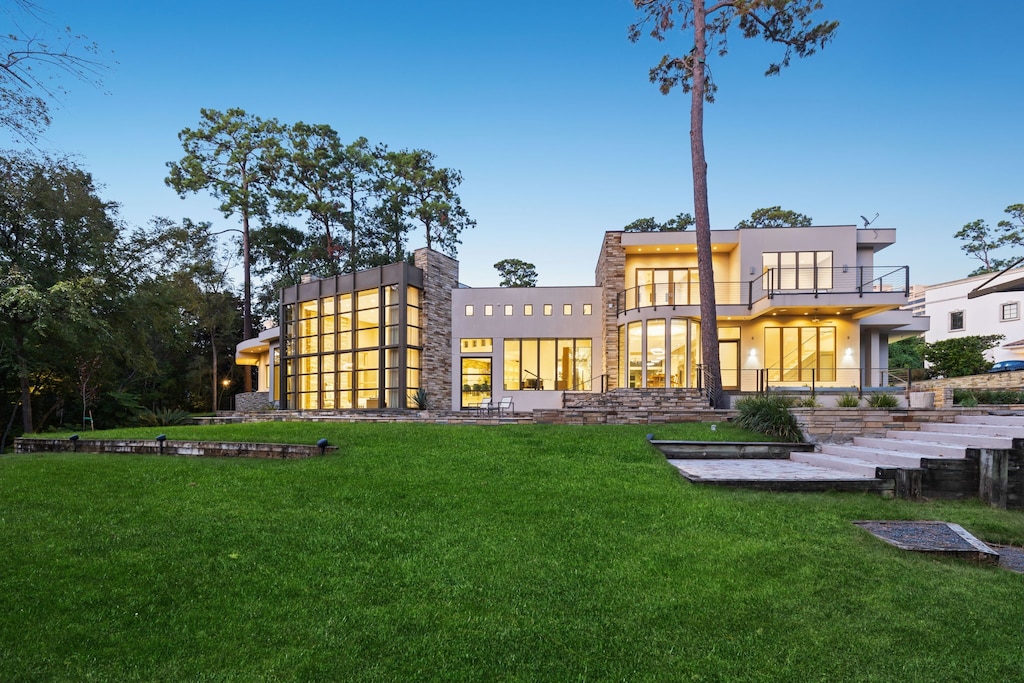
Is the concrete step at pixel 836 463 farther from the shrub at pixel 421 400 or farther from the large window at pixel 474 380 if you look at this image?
the large window at pixel 474 380

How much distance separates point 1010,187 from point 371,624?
4069cm

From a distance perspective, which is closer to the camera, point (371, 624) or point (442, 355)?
point (371, 624)

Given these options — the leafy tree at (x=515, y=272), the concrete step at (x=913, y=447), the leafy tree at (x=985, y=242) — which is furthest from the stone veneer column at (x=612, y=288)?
the leafy tree at (x=985, y=242)

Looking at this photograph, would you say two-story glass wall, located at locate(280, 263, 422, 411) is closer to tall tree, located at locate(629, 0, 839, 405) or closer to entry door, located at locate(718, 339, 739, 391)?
tall tree, located at locate(629, 0, 839, 405)

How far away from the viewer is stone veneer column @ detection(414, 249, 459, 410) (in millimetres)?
21422

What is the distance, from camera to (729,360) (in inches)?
797

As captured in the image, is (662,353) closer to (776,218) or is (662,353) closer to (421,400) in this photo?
(421,400)

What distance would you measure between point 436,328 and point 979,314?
31043 mm

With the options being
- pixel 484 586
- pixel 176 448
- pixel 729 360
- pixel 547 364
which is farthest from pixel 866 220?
pixel 176 448

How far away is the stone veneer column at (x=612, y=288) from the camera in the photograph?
68.8ft

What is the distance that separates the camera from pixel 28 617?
10.1ft

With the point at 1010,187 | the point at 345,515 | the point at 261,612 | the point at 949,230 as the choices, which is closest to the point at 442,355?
the point at 345,515

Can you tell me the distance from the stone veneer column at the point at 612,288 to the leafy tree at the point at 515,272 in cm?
2107

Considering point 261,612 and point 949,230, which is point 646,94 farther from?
point 949,230
